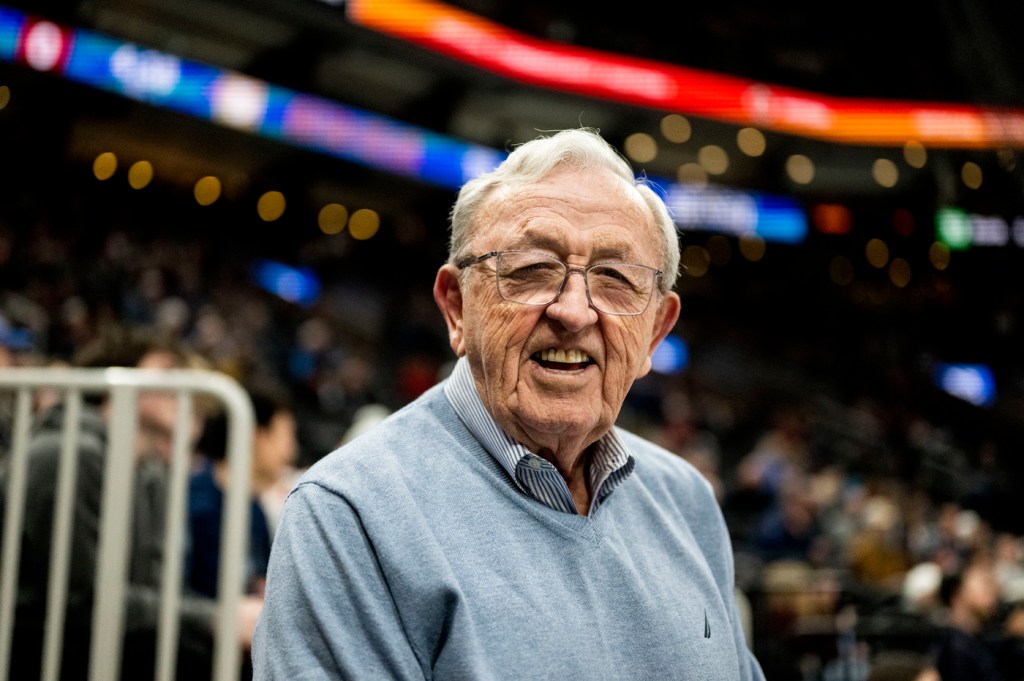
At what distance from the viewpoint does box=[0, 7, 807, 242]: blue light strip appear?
42.6 feet

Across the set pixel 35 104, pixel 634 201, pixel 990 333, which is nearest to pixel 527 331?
pixel 634 201

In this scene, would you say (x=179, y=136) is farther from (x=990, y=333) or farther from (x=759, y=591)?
A: (x=990, y=333)

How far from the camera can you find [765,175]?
2255 cm

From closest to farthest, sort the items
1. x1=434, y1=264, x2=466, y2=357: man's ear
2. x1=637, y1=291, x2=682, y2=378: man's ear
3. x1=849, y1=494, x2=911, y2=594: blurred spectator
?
x1=434, y1=264, x2=466, y2=357: man's ear, x1=637, y1=291, x2=682, y2=378: man's ear, x1=849, y1=494, x2=911, y2=594: blurred spectator

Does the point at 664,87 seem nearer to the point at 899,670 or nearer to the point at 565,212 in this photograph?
the point at 899,670

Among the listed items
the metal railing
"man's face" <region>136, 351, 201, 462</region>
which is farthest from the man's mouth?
"man's face" <region>136, 351, 201, 462</region>

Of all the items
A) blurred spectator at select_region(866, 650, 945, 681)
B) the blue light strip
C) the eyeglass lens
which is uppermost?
the blue light strip

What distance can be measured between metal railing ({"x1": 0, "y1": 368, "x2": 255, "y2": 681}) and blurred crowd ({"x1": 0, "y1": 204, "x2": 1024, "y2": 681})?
3.96 feet

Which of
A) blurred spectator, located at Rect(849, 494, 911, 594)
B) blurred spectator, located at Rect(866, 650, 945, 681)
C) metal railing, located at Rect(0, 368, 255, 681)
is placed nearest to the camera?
metal railing, located at Rect(0, 368, 255, 681)

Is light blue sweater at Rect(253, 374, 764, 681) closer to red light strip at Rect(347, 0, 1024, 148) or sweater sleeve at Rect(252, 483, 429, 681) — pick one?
sweater sleeve at Rect(252, 483, 429, 681)

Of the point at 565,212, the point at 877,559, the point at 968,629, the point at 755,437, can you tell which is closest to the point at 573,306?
the point at 565,212

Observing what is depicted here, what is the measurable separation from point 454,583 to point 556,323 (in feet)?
1.54

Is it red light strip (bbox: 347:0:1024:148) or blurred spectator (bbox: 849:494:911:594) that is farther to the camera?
red light strip (bbox: 347:0:1024:148)

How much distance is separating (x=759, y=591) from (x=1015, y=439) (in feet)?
45.8
